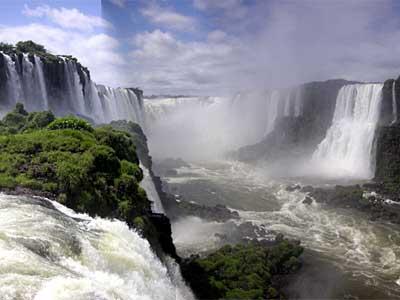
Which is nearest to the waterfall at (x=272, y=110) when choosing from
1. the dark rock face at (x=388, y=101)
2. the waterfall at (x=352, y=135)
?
the waterfall at (x=352, y=135)

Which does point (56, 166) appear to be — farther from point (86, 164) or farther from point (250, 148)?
point (250, 148)

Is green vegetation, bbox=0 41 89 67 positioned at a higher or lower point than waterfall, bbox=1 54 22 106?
higher

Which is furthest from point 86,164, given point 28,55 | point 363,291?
point 28,55

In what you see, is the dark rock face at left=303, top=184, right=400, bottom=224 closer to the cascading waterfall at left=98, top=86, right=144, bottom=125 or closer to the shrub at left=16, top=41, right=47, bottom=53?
the cascading waterfall at left=98, top=86, right=144, bottom=125

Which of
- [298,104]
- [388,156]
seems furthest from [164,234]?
[298,104]

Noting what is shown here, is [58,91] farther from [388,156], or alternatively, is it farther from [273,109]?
[273,109]

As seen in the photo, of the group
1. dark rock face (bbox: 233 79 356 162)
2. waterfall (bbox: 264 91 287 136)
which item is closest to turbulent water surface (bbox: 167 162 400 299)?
dark rock face (bbox: 233 79 356 162)
